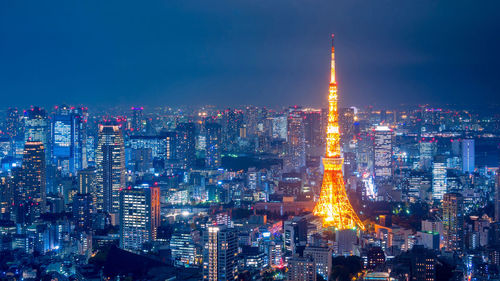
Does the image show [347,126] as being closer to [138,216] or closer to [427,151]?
[427,151]

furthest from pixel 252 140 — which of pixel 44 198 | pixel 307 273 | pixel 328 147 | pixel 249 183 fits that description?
pixel 307 273

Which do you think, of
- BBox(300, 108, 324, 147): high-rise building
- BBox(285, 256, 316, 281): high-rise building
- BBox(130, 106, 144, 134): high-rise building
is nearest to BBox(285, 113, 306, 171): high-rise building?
BBox(300, 108, 324, 147): high-rise building

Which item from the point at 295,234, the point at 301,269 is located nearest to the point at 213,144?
the point at 295,234

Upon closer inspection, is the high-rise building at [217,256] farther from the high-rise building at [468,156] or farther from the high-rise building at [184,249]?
the high-rise building at [468,156]

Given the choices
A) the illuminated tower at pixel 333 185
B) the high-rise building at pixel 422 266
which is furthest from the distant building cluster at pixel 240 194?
the illuminated tower at pixel 333 185

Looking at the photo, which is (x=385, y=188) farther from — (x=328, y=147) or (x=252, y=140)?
(x=252, y=140)
